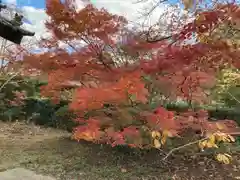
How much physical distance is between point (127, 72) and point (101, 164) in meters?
2.06

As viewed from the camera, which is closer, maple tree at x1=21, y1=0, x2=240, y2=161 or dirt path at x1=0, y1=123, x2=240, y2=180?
maple tree at x1=21, y1=0, x2=240, y2=161

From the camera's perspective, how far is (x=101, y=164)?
750cm

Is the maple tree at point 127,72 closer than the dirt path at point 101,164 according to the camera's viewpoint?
Yes

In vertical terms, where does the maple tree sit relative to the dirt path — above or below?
above

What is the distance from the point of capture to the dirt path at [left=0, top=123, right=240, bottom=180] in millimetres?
6907

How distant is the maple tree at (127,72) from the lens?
6.09m

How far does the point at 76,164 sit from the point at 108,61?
6.54 feet

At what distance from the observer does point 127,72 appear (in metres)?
6.39

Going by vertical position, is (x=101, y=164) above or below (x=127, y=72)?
below

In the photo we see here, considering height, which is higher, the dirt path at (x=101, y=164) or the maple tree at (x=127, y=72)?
the maple tree at (x=127, y=72)

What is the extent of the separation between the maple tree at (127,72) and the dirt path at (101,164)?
580mm

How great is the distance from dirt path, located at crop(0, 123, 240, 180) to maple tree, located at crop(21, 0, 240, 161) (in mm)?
580

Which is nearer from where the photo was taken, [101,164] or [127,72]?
[127,72]

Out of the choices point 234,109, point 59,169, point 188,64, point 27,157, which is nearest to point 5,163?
point 27,157
